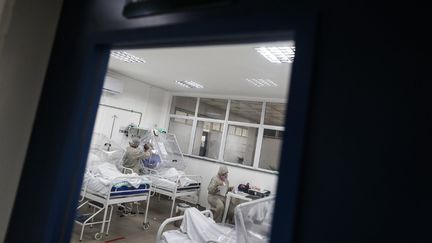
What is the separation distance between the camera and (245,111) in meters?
6.77

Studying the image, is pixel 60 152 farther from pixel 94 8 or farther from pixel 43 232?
pixel 94 8

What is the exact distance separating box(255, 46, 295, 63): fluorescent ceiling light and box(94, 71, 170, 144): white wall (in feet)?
12.7

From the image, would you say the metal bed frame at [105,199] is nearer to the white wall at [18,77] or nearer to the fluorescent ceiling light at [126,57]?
the white wall at [18,77]

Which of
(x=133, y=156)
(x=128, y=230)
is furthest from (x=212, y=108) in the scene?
(x=128, y=230)

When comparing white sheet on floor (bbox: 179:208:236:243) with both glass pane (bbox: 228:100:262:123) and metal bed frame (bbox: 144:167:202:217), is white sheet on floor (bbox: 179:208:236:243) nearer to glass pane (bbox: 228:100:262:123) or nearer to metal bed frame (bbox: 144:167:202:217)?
metal bed frame (bbox: 144:167:202:217)

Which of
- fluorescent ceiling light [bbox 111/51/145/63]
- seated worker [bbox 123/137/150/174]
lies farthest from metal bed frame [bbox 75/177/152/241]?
fluorescent ceiling light [bbox 111/51/145/63]

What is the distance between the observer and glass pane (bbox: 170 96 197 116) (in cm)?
732

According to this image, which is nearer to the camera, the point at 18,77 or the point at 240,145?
the point at 18,77

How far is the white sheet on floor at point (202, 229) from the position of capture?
292 centimetres

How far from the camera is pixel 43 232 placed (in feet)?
4.99

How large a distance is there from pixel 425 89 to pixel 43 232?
178cm

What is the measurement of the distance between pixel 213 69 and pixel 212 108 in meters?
2.63

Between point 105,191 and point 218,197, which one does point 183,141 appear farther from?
point 105,191

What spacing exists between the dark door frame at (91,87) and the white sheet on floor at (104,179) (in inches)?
82.1
